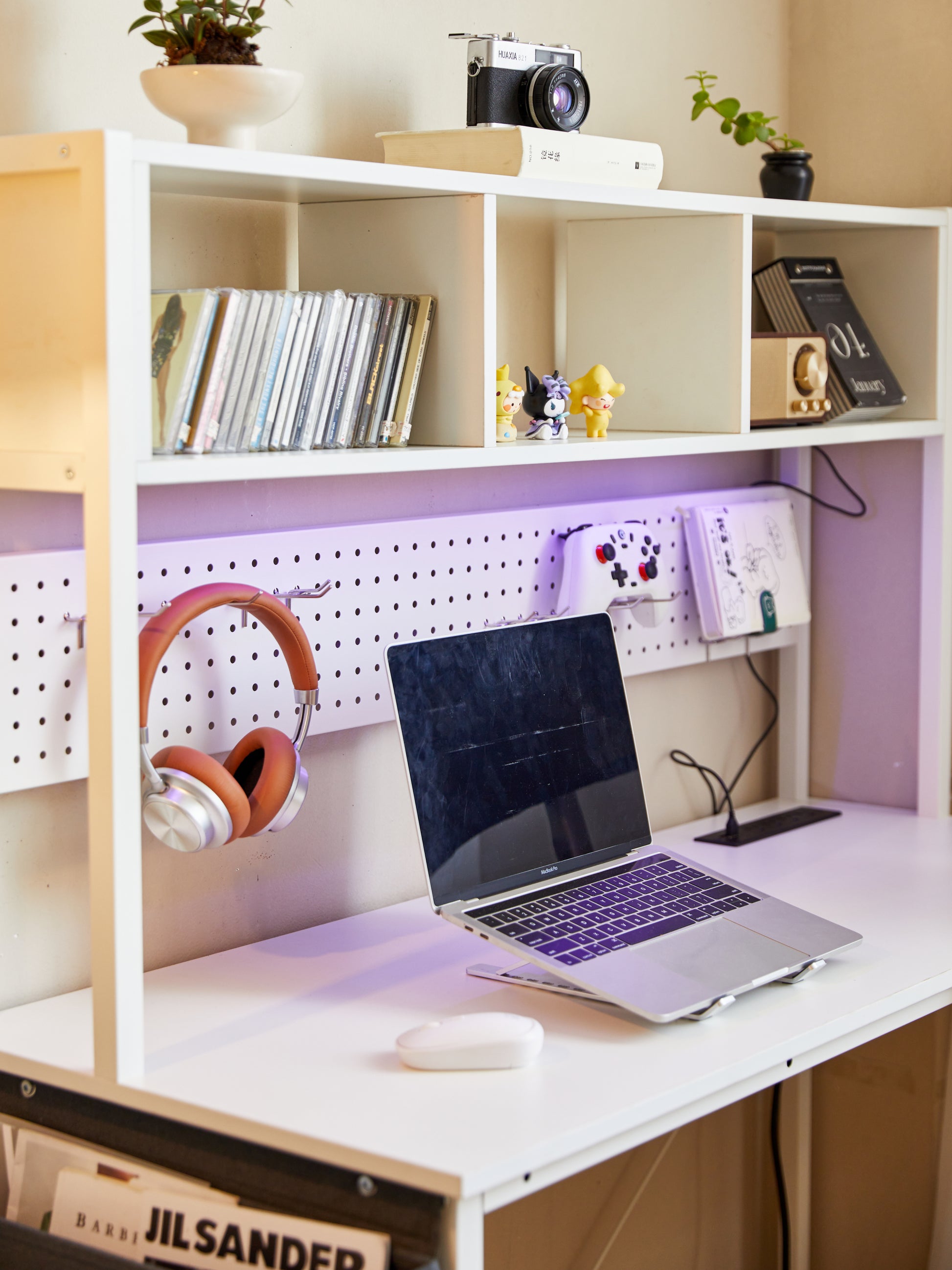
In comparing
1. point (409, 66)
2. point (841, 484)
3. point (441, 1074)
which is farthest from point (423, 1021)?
point (841, 484)

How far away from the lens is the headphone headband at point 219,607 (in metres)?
1.34

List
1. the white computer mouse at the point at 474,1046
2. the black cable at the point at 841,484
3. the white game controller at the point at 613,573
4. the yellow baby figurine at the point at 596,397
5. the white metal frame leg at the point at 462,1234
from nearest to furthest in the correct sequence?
the white metal frame leg at the point at 462,1234, the white computer mouse at the point at 474,1046, the yellow baby figurine at the point at 596,397, the white game controller at the point at 613,573, the black cable at the point at 841,484

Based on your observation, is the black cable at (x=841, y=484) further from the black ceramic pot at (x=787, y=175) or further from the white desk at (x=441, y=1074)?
the white desk at (x=441, y=1074)

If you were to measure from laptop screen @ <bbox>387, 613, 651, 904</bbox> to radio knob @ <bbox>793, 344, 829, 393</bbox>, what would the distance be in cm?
45

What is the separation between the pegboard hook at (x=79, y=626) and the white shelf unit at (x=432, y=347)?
0.14 m

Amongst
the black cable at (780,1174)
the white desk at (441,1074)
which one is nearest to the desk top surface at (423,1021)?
the white desk at (441,1074)

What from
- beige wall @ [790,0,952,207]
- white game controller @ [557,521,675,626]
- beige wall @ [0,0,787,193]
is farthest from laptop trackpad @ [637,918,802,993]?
beige wall @ [790,0,952,207]

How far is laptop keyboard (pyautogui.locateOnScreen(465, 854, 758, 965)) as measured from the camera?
1.42 meters

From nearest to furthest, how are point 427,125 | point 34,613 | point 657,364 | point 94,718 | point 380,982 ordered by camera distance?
point 94,718 → point 34,613 → point 380,982 → point 427,125 → point 657,364

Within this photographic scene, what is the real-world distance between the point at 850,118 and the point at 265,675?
1255 mm

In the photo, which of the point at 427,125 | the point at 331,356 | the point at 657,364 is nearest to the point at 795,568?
the point at 657,364

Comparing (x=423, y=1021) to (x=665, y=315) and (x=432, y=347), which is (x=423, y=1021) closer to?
(x=432, y=347)

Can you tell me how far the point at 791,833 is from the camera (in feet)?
6.77

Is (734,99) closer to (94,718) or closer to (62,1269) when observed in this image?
→ (94,718)
